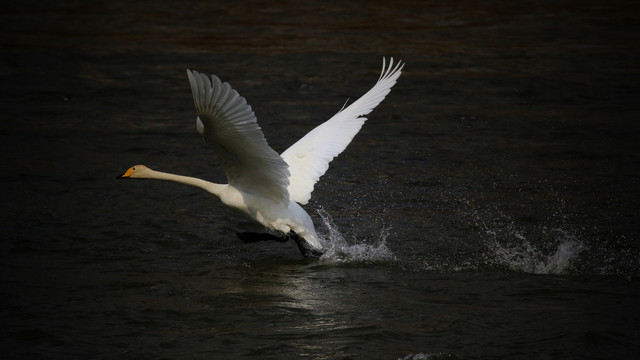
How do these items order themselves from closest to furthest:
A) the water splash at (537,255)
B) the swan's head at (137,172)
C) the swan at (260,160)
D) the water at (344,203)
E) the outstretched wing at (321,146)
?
the water at (344,203), the swan at (260,160), the water splash at (537,255), the swan's head at (137,172), the outstretched wing at (321,146)

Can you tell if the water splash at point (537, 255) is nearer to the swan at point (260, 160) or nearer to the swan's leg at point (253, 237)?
the swan at point (260, 160)

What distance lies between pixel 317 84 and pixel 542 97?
3633 mm

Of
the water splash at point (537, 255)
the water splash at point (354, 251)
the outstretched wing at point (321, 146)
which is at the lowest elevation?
the water splash at point (354, 251)

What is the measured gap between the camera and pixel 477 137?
41.3ft

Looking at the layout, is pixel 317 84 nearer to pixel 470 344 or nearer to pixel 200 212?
pixel 200 212

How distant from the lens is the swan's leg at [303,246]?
8172 millimetres

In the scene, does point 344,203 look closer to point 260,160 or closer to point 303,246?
point 303,246

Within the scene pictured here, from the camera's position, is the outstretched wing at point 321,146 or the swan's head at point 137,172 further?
the outstretched wing at point 321,146

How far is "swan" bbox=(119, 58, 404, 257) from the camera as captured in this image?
6.78 metres

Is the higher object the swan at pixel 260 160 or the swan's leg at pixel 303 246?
the swan at pixel 260 160

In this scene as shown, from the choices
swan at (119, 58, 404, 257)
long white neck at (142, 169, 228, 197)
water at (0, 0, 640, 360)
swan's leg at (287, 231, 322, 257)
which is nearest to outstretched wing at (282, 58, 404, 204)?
swan at (119, 58, 404, 257)

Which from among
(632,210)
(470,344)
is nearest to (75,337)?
(470,344)

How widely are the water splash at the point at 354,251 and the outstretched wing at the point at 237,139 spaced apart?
2.01 ft

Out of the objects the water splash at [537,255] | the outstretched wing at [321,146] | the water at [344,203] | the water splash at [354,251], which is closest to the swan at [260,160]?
the outstretched wing at [321,146]
